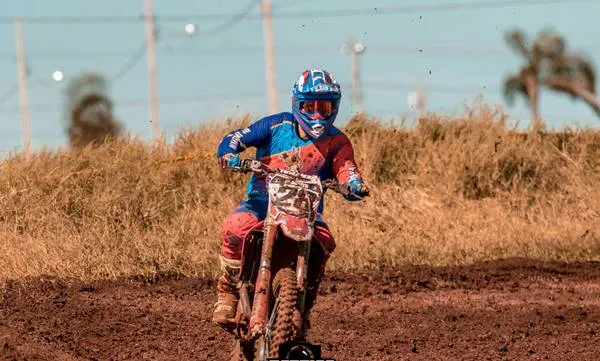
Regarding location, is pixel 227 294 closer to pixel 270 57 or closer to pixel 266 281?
pixel 266 281

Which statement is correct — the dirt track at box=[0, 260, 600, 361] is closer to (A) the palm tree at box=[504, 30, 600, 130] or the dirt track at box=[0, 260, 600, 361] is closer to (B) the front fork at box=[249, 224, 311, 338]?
(B) the front fork at box=[249, 224, 311, 338]

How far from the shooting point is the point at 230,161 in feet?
27.6

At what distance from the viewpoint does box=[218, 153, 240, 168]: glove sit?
838 centimetres

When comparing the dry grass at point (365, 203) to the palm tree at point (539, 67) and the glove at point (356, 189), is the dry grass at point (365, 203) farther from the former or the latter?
the palm tree at point (539, 67)

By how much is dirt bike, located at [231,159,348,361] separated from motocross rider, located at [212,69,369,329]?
0.24 m

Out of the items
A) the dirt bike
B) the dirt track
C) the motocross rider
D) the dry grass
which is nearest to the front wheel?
the dirt bike

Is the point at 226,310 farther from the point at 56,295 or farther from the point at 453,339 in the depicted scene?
the point at 56,295

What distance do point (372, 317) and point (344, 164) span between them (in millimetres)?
3396

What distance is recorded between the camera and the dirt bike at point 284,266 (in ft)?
25.8

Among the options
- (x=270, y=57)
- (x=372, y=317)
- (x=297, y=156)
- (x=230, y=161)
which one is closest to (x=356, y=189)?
(x=297, y=156)

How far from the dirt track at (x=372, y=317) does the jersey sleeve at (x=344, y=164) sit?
2.08 metres

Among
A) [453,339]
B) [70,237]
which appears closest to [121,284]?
[70,237]

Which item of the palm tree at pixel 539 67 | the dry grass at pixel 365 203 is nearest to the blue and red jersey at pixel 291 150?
the dry grass at pixel 365 203

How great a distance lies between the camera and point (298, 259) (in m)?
8.08
